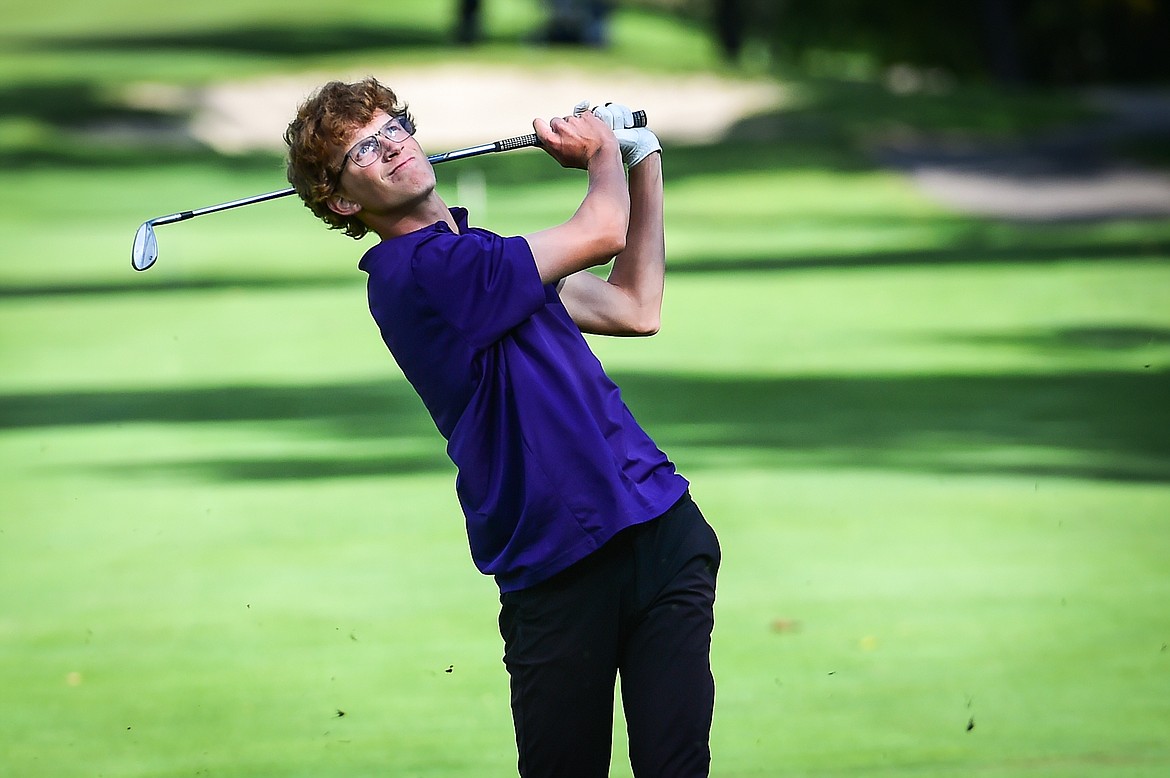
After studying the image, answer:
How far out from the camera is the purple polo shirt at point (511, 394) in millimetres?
3785

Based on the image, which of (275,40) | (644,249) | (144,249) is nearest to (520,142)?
(644,249)

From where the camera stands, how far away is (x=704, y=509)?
8953 mm

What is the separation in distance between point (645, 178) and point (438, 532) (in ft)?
15.3

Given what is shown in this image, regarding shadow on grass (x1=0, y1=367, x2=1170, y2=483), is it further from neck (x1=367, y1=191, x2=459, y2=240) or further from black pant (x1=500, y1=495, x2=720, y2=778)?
neck (x1=367, y1=191, x2=459, y2=240)

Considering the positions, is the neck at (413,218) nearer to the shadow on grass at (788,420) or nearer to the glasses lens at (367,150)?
the glasses lens at (367,150)

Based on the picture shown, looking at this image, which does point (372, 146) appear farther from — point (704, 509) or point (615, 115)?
point (704, 509)

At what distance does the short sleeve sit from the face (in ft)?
0.46

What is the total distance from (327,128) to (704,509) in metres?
5.23

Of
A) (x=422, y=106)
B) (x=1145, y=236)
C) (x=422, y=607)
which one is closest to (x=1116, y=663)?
(x=422, y=607)

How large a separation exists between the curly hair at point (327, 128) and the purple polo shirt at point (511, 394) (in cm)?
17

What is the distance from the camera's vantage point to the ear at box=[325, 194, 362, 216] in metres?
3.95

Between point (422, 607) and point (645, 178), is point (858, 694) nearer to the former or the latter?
point (422, 607)

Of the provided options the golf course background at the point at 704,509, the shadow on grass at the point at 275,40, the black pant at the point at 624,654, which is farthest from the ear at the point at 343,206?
the shadow on grass at the point at 275,40

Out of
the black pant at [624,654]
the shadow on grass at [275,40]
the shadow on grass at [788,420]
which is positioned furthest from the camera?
the shadow on grass at [275,40]
